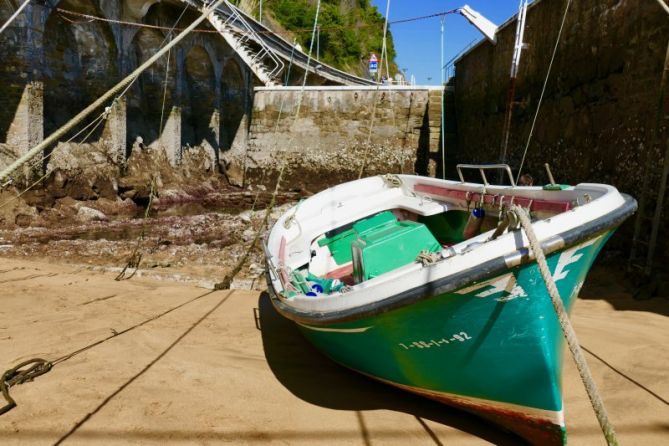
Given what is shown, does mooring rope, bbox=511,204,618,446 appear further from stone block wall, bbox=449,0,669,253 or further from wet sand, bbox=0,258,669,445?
stone block wall, bbox=449,0,669,253

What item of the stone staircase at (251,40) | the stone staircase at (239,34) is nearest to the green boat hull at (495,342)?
the stone staircase at (251,40)

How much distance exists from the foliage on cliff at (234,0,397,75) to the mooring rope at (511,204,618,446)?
1241 inches

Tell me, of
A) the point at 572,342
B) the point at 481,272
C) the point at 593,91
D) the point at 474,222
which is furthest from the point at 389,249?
the point at 593,91

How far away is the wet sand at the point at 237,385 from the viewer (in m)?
2.94

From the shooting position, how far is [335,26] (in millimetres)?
39438

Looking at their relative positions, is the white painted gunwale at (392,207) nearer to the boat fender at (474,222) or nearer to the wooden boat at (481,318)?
the wooden boat at (481,318)

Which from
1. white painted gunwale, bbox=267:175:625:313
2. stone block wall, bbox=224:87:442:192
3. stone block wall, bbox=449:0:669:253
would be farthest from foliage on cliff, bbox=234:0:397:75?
white painted gunwale, bbox=267:175:625:313

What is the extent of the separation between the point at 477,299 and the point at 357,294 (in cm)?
67

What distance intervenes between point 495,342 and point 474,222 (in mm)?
2275

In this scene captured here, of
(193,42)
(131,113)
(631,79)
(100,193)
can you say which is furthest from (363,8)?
(631,79)

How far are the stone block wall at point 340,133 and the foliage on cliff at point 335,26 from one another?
45.2ft

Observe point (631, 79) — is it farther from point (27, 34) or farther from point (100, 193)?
point (100, 193)

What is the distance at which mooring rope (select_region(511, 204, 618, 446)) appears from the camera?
200 centimetres

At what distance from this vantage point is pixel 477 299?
8.45 feet
